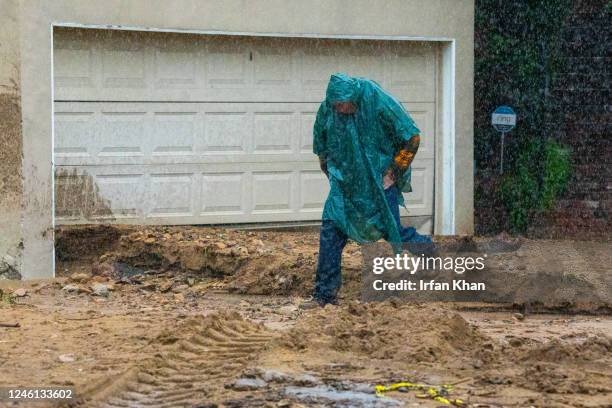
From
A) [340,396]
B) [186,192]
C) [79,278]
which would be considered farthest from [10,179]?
[340,396]

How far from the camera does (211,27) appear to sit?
40.1ft

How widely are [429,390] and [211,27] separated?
6.85 meters

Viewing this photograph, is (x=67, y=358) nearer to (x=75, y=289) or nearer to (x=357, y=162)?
(x=357, y=162)

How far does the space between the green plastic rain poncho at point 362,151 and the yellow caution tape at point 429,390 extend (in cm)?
291

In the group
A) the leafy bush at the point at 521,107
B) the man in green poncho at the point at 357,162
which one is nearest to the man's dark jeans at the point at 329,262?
the man in green poncho at the point at 357,162

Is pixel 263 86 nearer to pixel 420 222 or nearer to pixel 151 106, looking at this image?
pixel 151 106

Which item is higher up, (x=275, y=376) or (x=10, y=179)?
(x=10, y=179)

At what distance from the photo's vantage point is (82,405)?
5.86m

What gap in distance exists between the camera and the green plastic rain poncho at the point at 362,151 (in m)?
9.19

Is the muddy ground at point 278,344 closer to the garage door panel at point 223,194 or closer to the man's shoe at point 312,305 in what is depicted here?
the man's shoe at point 312,305

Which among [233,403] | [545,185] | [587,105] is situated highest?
[587,105]

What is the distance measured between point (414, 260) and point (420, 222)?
3970 millimetres

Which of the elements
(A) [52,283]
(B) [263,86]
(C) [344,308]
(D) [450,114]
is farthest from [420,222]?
(C) [344,308]

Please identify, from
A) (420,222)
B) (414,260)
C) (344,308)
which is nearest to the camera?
(344,308)
